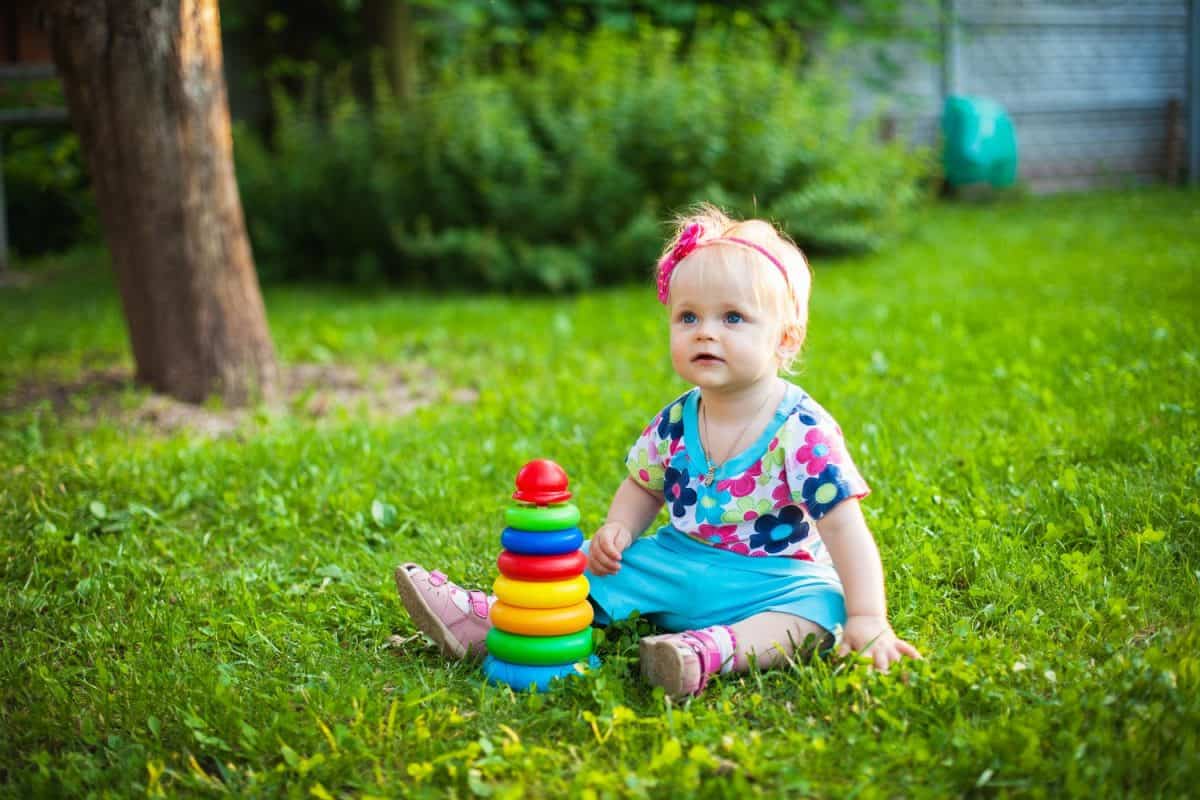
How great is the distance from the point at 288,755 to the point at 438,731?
0.31 meters

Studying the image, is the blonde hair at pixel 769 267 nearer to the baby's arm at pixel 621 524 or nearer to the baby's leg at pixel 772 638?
the baby's arm at pixel 621 524

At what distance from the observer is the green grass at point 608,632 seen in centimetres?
225

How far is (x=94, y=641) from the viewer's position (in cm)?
296

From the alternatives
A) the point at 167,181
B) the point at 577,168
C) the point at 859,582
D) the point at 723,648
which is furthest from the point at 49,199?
the point at 859,582

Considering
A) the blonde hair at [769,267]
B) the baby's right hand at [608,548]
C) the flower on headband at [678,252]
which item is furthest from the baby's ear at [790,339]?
the baby's right hand at [608,548]

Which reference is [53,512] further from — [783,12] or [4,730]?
[783,12]

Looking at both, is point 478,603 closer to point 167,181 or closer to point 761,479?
point 761,479

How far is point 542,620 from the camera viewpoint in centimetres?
256

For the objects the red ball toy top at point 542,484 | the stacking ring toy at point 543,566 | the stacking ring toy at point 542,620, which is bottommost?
the stacking ring toy at point 542,620

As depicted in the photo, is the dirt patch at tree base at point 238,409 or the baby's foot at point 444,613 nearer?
the baby's foot at point 444,613

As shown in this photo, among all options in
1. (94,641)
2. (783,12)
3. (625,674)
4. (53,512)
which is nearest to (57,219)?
(783,12)

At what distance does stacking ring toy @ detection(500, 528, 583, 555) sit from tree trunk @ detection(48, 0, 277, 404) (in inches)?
121

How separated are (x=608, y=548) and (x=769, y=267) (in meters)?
0.80

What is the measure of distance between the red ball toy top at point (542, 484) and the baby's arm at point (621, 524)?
1.01ft
